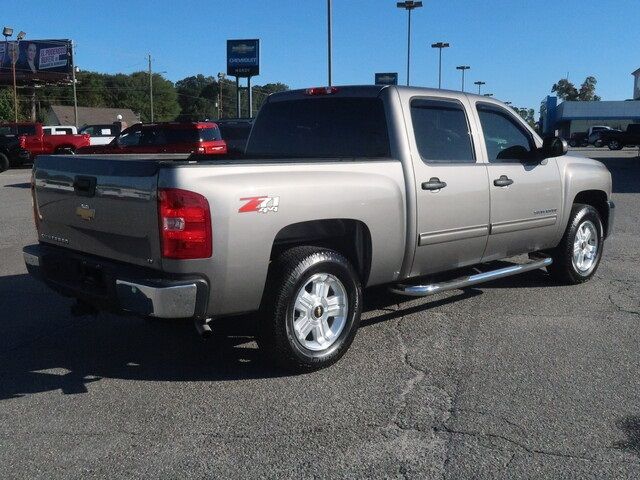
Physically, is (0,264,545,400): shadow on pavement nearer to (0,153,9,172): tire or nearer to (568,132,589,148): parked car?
(0,153,9,172): tire

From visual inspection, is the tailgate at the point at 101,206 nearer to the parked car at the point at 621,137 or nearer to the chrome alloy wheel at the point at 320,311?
the chrome alloy wheel at the point at 320,311

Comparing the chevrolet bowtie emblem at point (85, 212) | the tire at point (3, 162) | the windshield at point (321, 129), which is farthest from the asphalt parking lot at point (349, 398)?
the tire at point (3, 162)

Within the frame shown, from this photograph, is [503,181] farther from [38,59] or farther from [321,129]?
[38,59]

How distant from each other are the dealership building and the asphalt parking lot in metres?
75.1

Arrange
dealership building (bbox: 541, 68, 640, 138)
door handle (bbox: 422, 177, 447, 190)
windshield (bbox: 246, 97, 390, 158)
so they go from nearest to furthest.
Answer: door handle (bbox: 422, 177, 447, 190)
windshield (bbox: 246, 97, 390, 158)
dealership building (bbox: 541, 68, 640, 138)

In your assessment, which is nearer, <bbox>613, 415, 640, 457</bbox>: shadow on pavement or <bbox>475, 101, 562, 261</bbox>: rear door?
<bbox>613, 415, 640, 457</bbox>: shadow on pavement

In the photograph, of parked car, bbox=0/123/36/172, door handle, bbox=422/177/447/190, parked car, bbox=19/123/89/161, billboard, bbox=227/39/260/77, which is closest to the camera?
door handle, bbox=422/177/447/190

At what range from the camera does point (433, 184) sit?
5.27 meters

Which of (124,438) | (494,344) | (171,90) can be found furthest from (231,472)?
(171,90)

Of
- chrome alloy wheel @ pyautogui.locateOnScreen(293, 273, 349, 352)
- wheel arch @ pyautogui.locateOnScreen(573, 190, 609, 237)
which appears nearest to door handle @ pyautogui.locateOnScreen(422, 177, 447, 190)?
chrome alloy wheel @ pyautogui.locateOnScreen(293, 273, 349, 352)

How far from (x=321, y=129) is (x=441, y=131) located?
38.6 inches

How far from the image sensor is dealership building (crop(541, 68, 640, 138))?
77131 mm

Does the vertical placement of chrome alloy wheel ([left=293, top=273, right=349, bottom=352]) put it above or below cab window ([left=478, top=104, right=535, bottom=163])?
below

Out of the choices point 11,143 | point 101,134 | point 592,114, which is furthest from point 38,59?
point 592,114
